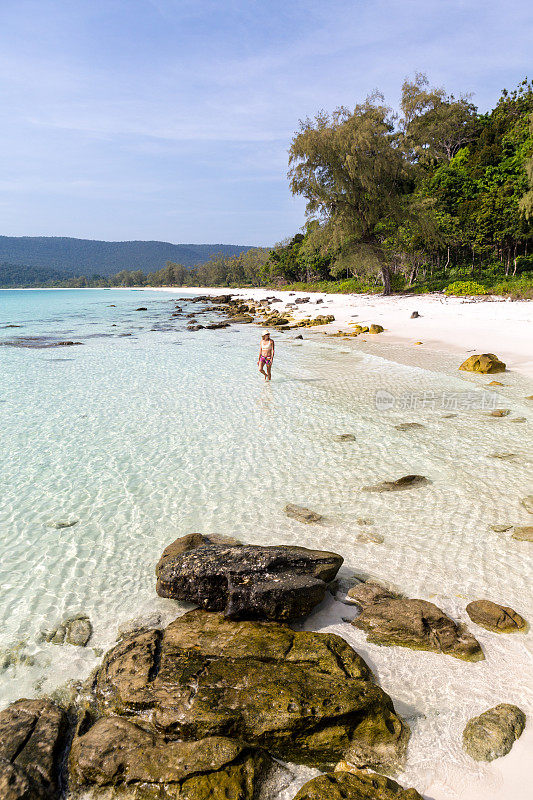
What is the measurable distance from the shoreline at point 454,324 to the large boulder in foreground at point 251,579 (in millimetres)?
13720

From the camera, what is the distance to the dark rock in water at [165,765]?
10.2 ft

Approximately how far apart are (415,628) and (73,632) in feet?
12.3

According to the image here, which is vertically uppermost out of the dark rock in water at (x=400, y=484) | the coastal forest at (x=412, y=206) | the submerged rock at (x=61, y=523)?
the coastal forest at (x=412, y=206)

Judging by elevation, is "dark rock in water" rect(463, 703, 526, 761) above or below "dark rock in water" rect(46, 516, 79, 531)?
above

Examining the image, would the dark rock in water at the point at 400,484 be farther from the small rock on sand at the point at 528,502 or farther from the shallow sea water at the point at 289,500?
the small rock on sand at the point at 528,502

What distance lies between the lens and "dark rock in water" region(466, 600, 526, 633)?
469 cm

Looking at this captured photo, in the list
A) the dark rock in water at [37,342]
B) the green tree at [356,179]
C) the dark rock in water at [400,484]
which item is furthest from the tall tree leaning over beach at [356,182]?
the dark rock in water at [400,484]

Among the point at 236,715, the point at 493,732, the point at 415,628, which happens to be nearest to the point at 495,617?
the point at 415,628

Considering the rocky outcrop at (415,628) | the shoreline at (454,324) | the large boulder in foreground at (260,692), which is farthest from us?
the shoreline at (454,324)

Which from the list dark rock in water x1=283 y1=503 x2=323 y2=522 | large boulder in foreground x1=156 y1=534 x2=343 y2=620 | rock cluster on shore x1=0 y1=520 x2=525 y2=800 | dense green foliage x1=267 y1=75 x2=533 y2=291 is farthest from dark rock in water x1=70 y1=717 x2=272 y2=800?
dense green foliage x1=267 y1=75 x2=533 y2=291

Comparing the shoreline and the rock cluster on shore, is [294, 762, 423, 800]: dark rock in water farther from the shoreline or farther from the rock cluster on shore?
the shoreline

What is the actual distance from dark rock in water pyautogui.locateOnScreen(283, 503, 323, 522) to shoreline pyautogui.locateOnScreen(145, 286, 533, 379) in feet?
39.3

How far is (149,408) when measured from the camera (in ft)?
45.7

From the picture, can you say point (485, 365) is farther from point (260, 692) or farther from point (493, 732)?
point (260, 692)
